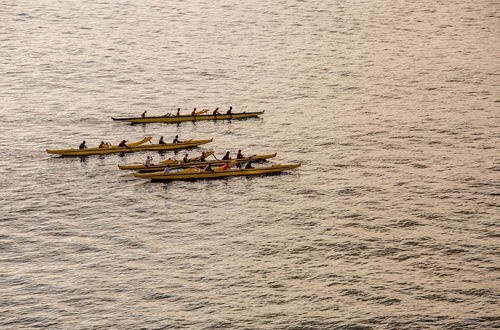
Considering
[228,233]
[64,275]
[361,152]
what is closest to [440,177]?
[361,152]

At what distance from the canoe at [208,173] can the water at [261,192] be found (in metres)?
0.77

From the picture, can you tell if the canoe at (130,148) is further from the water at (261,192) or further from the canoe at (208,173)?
the canoe at (208,173)

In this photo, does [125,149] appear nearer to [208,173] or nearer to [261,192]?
[208,173]

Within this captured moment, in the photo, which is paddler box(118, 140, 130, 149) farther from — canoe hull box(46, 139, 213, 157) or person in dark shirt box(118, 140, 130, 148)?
canoe hull box(46, 139, 213, 157)

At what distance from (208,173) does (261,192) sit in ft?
19.4

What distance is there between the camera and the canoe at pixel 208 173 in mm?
78000

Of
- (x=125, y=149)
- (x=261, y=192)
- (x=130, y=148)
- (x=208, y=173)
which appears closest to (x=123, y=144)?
(x=125, y=149)

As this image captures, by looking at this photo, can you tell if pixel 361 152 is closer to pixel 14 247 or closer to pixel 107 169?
pixel 107 169

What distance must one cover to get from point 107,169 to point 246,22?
81.9m

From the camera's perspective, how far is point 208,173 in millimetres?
78938

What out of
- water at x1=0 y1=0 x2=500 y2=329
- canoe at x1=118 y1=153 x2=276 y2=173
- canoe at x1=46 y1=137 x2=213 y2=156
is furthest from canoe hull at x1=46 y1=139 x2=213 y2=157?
canoe at x1=118 y1=153 x2=276 y2=173

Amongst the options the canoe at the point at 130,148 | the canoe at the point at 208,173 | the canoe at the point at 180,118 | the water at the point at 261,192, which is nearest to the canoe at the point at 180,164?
the water at the point at 261,192

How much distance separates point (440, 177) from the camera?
3167 inches

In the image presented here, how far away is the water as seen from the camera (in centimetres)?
5841
